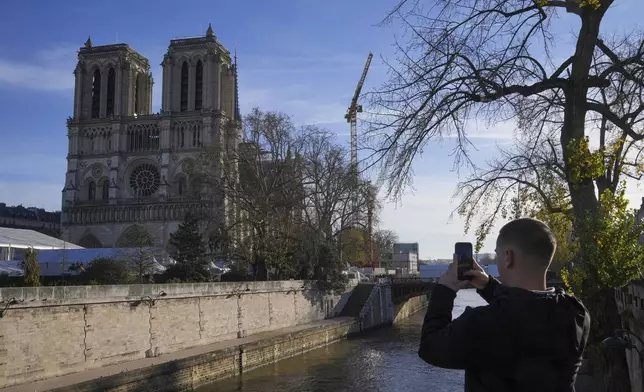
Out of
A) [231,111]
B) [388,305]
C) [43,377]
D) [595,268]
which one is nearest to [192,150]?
[231,111]

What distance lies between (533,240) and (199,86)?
69347 mm

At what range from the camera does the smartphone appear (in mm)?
2426

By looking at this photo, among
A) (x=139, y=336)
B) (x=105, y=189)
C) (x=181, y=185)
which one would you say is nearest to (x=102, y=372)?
(x=139, y=336)

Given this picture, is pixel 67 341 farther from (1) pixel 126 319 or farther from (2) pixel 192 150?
(2) pixel 192 150

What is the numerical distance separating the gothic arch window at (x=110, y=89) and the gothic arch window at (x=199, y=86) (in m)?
10.3

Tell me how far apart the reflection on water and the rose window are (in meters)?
44.4

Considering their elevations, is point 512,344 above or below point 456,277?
below

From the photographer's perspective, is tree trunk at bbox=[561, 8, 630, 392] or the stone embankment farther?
the stone embankment

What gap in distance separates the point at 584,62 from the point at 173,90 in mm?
66724

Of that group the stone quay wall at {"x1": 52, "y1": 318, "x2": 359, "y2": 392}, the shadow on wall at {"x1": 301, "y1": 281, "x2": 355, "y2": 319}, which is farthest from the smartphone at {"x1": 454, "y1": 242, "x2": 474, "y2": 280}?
the shadow on wall at {"x1": 301, "y1": 281, "x2": 355, "y2": 319}

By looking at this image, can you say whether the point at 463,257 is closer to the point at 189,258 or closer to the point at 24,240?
the point at 189,258

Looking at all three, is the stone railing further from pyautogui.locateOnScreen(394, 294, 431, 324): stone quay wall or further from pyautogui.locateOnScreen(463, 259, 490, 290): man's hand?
pyautogui.locateOnScreen(394, 294, 431, 324): stone quay wall

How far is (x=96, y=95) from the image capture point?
7281 centimetres

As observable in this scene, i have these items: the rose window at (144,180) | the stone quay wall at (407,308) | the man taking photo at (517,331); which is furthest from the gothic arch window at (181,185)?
the man taking photo at (517,331)
